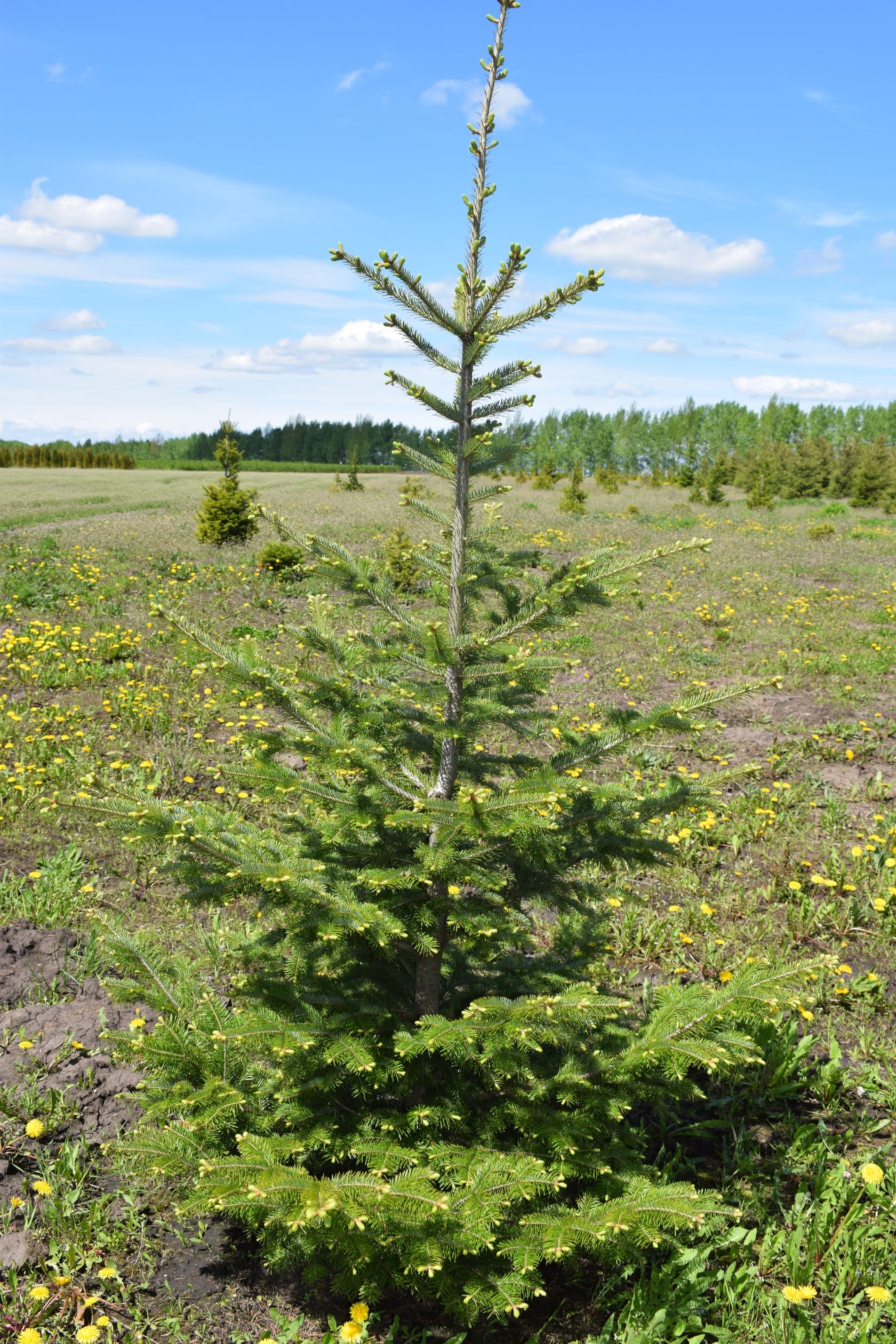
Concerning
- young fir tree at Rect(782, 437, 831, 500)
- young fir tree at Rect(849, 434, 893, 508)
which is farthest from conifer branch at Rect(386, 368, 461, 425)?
young fir tree at Rect(782, 437, 831, 500)

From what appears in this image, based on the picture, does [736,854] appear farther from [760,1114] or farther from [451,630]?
[451,630]

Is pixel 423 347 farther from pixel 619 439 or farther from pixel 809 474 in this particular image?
pixel 619 439

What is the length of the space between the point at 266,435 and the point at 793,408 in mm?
56905

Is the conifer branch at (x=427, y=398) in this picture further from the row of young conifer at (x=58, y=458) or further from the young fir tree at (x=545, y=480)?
the row of young conifer at (x=58, y=458)

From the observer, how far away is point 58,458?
6016cm

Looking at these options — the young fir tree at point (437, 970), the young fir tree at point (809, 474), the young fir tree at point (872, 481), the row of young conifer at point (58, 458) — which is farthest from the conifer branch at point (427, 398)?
the row of young conifer at point (58, 458)

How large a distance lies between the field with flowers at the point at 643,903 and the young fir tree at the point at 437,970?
0.69ft

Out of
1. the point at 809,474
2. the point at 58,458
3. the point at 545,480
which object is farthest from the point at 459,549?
the point at 58,458

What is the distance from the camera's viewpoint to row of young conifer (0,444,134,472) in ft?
190

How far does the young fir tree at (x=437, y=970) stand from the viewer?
8.02ft

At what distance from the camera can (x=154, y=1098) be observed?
2.98 meters

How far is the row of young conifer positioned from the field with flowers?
5215cm

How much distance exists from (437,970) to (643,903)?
8.66ft

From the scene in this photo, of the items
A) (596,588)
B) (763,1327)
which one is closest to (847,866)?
(763,1327)
